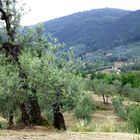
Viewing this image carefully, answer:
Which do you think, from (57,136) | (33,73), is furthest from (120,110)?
(57,136)

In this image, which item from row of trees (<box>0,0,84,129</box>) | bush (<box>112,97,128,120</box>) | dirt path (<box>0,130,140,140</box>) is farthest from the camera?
bush (<box>112,97,128,120</box>)

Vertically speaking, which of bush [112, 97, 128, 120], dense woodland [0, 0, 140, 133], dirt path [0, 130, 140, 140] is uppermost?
dense woodland [0, 0, 140, 133]

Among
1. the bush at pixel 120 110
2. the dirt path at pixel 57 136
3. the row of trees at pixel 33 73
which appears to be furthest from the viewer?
the bush at pixel 120 110

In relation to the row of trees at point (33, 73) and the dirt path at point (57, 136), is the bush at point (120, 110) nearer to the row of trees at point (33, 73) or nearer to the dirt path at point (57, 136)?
the row of trees at point (33, 73)

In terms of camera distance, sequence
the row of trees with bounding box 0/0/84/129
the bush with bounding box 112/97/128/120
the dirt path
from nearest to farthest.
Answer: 1. the dirt path
2. the row of trees with bounding box 0/0/84/129
3. the bush with bounding box 112/97/128/120

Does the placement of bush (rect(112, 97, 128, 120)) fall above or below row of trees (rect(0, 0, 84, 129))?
below

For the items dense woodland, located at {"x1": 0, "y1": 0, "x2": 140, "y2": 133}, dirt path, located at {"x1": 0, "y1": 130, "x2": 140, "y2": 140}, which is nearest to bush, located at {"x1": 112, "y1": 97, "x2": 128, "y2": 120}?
dense woodland, located at {"x1": 0, "y1": 0, "x2": 140, "y2": 133}

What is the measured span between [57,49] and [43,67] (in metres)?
3.05

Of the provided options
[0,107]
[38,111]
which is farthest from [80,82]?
[0,107]

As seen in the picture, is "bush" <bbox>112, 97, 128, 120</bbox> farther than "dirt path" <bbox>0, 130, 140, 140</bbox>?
Yes

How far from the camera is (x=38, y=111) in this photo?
21.0 meters

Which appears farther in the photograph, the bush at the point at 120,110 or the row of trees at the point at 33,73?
the bush at the point at 120,110

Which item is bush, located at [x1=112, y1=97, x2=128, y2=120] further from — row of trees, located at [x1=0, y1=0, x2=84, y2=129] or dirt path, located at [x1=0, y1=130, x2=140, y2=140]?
dirt path, located at [x1=0, y1=130, x2=140, y2=140]

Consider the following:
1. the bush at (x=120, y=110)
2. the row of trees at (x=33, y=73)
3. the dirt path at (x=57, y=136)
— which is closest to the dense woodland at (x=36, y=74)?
the row of trees at (x=33, y=73)
